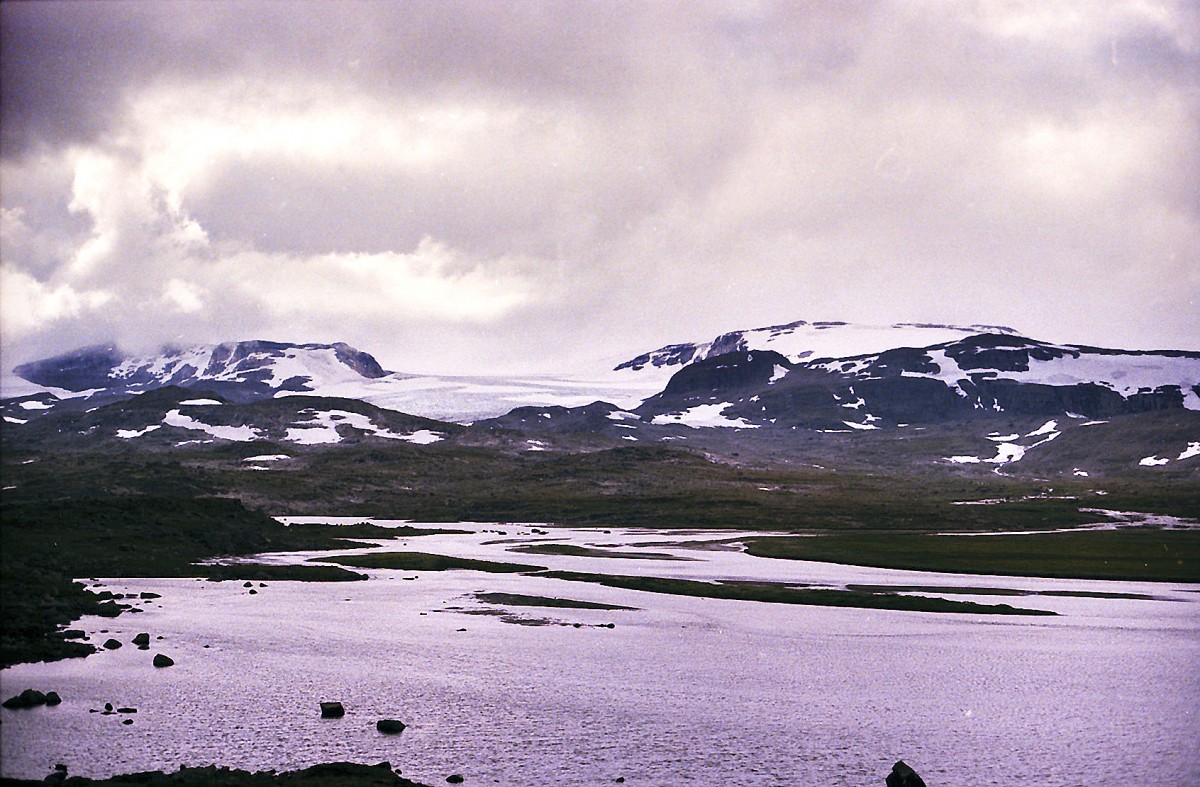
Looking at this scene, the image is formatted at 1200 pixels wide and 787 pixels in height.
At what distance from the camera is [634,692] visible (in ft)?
170

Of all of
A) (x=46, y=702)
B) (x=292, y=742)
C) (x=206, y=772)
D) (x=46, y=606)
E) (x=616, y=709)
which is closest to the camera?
(x=206, y=772)

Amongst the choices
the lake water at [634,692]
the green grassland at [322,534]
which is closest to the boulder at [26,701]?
the lake water at [634,692]

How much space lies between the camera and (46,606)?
66250mm

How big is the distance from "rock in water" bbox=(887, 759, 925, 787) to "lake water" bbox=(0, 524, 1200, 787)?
1.97 m

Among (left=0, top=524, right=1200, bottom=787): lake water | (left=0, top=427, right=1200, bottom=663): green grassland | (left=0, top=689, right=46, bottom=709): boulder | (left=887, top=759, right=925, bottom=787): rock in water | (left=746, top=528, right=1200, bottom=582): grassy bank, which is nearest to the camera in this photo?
(left=887, top=759, right=925, bottom=787): rock in water

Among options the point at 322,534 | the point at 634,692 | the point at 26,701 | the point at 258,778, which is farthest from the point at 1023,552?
the point at 258,778

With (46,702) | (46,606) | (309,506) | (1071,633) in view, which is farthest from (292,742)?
(309,506)

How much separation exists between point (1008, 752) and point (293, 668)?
32099 mm

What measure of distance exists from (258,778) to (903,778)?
19784 mm

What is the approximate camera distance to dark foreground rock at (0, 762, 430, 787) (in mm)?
32312

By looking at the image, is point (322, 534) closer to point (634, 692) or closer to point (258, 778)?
point (634, 692)

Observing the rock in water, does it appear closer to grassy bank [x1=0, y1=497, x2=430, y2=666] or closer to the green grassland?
grassy bank [x1=0, y1=497, x2=430, y2=666]

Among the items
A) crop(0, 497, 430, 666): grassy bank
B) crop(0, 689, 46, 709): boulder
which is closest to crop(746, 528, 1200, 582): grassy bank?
crop(0, 497, 430, 666): grassy bank

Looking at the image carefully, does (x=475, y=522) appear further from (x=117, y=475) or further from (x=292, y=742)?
(x=292, y=742)
